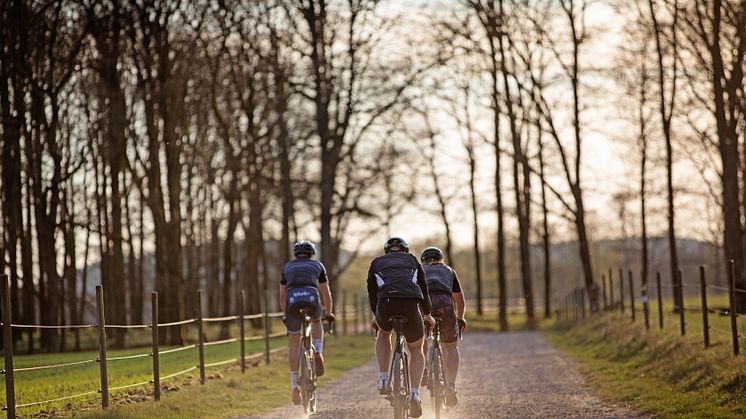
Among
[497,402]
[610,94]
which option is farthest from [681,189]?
[497,402]

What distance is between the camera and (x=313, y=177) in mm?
54344

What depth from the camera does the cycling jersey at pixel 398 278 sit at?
12.7 m

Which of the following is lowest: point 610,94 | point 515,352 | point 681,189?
point 515,352

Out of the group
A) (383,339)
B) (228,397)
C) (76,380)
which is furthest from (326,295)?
(76,380)

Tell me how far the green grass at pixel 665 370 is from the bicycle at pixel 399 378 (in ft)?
10.4

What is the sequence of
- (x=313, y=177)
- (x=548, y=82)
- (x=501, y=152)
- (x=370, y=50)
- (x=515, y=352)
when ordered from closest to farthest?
(x=515, y=352), (x=370, y=50), (x=548, y=82), (x=501, y=152), (x=313, y=177)

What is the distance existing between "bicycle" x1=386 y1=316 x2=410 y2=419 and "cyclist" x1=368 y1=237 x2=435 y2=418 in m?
0.06

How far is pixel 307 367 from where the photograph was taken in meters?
15.2

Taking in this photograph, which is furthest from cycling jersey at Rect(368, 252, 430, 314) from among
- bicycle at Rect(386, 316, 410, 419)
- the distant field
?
the distant field

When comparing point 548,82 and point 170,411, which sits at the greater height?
point 548,82

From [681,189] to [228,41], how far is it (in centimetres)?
2070

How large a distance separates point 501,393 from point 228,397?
4.05 m

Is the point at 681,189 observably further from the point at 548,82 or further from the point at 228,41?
the point at 228,41

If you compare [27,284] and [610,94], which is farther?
[610,94]
